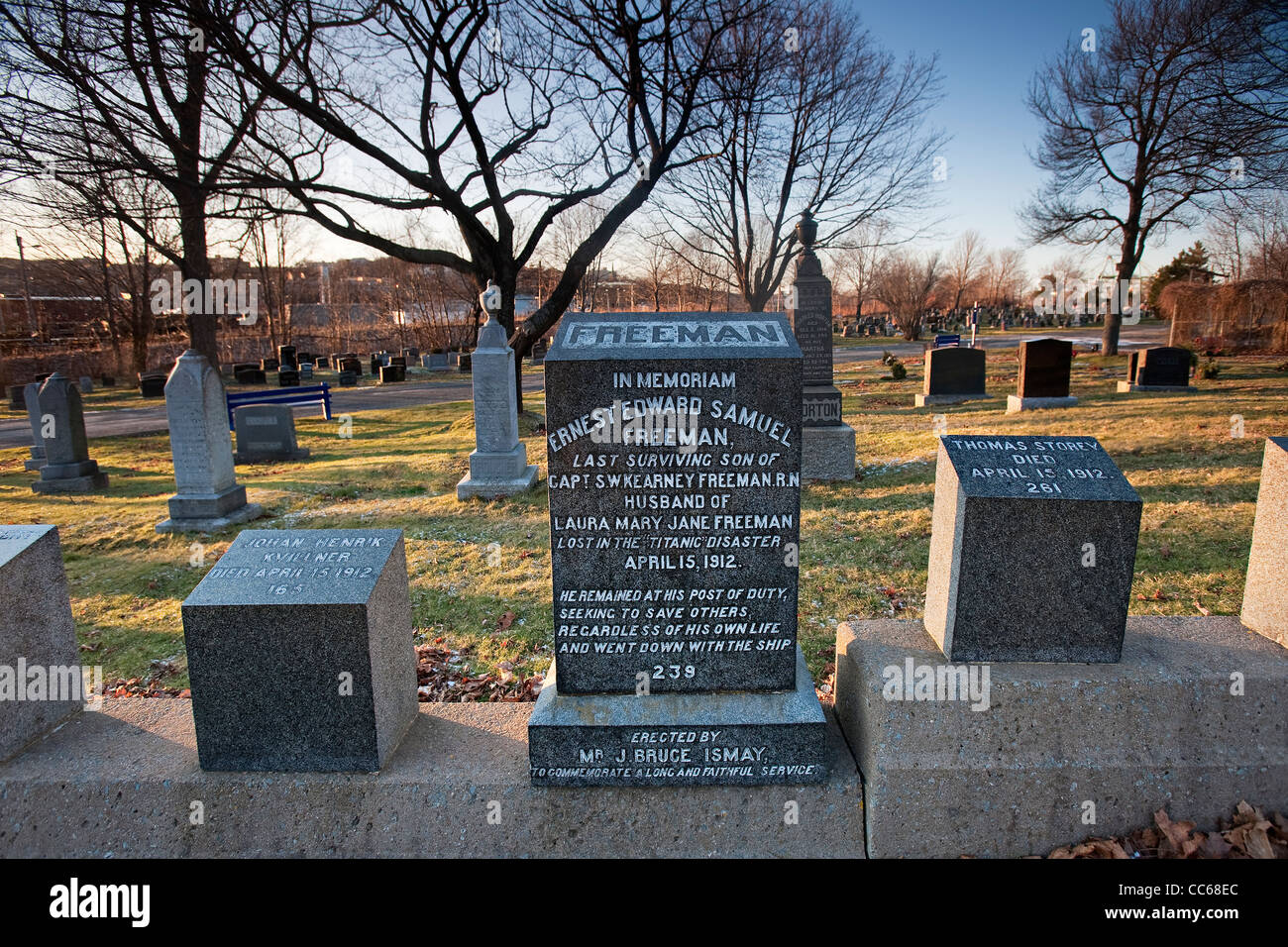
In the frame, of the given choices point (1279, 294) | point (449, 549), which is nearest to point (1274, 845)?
point (449, 549)

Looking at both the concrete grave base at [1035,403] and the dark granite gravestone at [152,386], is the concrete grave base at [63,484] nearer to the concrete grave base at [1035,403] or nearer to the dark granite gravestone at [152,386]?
the dark granite gravestone at [152,386]

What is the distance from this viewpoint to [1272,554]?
328 centimetres

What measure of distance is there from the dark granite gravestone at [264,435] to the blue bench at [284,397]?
9.37 ft

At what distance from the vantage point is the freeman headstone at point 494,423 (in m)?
10.2

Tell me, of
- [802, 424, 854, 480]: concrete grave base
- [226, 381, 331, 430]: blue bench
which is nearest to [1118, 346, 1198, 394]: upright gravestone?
[802, 424, 854, 480]: concrete grave base

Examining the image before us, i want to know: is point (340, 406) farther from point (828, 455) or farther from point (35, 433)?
point (828, 455)

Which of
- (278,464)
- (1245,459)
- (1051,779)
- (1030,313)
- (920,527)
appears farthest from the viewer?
(1030,313)

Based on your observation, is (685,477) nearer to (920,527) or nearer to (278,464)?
(920,527)

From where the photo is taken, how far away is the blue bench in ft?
57.7

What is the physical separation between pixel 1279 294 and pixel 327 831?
36.9 meters

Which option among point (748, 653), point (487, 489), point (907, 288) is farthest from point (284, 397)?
point (907, 288)

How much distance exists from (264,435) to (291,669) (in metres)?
12.5

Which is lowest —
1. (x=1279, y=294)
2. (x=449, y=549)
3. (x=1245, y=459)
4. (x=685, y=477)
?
(x=449, y=549)

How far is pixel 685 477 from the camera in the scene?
2.93 meters
